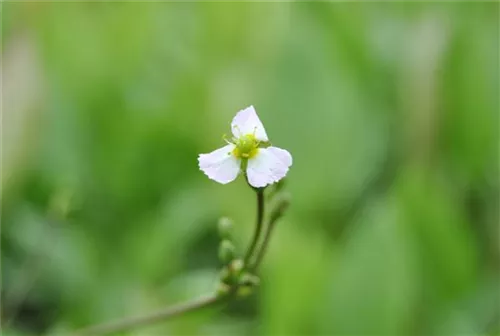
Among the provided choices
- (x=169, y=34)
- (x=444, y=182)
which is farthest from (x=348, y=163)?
(x=169, y=34)

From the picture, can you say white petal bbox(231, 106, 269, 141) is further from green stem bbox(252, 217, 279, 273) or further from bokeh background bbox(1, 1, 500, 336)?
bokeh background bbox(1, 1, 500, 336)

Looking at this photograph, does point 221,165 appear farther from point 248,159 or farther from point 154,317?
point 154,317

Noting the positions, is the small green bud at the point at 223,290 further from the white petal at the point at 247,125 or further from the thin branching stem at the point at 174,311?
the white petal at the point at 247,125

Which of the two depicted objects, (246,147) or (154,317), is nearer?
(246,147)

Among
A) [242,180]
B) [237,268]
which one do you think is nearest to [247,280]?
[237,268]

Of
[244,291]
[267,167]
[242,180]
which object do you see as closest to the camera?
[267,167]

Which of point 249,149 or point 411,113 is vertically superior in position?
point 411,113

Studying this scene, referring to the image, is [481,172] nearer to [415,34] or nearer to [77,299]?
[415,34]
